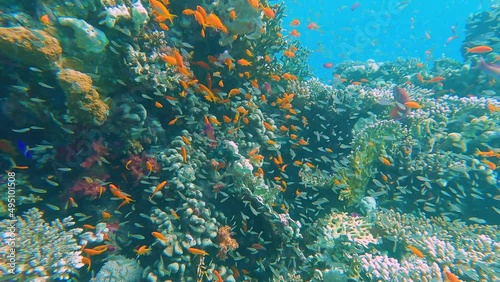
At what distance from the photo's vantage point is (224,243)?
16.1 ft

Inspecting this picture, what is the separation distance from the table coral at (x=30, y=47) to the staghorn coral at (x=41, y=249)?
7.71ft

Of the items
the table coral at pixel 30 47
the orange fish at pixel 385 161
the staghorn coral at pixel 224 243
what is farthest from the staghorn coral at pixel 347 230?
the table coral at pixel 30 47

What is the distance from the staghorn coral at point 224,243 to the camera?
4883mm

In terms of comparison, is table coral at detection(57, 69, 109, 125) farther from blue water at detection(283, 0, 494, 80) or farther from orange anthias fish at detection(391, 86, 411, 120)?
blue water at detection(283, 0, 494, 80)

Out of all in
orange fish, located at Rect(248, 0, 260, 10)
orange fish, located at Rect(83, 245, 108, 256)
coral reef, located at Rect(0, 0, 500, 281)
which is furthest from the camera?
orange fish, located at Rect(248, 0, 260, 10)

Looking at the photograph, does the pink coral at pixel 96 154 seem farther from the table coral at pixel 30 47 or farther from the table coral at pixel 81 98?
the table coral at pixel 30 47

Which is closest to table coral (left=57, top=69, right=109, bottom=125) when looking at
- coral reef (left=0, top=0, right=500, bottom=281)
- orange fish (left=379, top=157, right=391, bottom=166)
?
coral reef (left=0, top=0, right=500, bottom=281)

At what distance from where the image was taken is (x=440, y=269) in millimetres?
5406

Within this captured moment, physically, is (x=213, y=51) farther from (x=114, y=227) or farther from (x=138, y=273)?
(x=138, y=273)

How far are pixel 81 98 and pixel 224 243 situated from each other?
3.42 metres

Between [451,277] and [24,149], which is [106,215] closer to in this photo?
[24,149]

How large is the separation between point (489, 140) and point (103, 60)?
1022 centimetres

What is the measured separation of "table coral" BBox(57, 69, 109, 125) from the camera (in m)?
4.09

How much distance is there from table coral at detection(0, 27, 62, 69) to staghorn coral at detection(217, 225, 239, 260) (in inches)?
155
